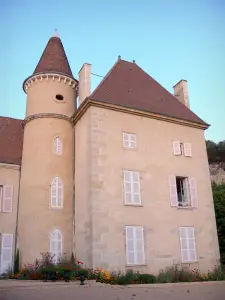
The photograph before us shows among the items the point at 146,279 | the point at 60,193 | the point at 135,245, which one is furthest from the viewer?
the point at 60,193

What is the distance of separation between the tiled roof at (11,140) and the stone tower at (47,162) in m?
0.75

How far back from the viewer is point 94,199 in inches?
543

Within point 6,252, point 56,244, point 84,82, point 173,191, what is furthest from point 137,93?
point 6,252

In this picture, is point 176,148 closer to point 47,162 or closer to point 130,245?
point 130,245

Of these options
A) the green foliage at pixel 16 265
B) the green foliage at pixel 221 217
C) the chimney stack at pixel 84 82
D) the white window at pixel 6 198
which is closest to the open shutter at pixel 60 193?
the white window at pixel 6 198

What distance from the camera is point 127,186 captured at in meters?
14.8

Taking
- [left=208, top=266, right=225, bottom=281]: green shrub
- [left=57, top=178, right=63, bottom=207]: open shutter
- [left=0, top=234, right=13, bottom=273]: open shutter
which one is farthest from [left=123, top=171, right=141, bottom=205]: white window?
[left=0, top=234, right=13, bottom=273]: open shutter

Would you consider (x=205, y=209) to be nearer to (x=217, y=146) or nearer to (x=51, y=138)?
(x=51, y=138)

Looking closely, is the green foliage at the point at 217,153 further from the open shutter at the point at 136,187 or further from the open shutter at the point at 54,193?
the open shutter at the point at 54,193

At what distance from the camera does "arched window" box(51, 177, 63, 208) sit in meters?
15.7

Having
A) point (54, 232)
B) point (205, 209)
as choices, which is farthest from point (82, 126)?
point (205, 209)

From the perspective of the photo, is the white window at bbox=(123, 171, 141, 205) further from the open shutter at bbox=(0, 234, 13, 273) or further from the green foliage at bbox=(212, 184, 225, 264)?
the green foliage at bbox=(212, 184, 225, 264)

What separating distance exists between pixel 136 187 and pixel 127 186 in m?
0.50

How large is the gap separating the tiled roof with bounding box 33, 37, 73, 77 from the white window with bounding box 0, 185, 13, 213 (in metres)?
6.77
